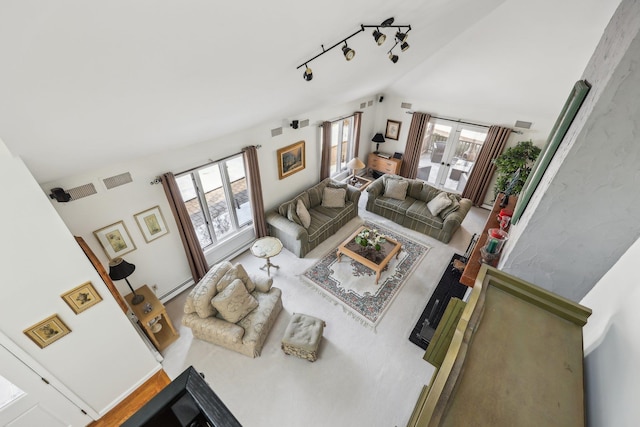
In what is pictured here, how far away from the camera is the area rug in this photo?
167 inches

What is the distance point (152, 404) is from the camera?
0.73 meters

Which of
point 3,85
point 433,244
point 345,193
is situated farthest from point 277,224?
point 3,85

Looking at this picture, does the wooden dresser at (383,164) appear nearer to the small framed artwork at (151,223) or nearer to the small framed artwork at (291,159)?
the small framed artwork at (291,159)

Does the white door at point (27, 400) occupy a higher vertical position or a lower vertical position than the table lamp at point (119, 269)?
lower

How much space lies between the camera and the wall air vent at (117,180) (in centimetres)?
313

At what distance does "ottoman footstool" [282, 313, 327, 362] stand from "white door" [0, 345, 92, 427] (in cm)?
225

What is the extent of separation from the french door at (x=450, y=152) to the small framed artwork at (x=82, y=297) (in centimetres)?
733

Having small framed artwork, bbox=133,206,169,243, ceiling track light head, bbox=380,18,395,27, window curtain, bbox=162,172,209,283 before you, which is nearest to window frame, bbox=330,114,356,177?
window curtain, bbox=162,172,209,283

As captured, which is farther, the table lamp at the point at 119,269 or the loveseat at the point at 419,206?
the loveseat at the point at 419,206

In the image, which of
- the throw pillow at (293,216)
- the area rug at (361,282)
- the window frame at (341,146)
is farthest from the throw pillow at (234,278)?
the window frame at (341,146)

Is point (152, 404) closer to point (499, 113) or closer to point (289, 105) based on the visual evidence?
point (289, 105)

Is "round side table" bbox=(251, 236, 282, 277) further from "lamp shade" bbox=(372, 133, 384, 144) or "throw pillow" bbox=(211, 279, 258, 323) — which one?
"lamp shade" bbox=(372, 133, 384, 144)

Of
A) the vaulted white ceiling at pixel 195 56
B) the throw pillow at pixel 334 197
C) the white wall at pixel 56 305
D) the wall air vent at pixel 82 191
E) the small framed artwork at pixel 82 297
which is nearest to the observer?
the vaulted white ceiling at pixel 195 56

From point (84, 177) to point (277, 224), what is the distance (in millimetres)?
2891
